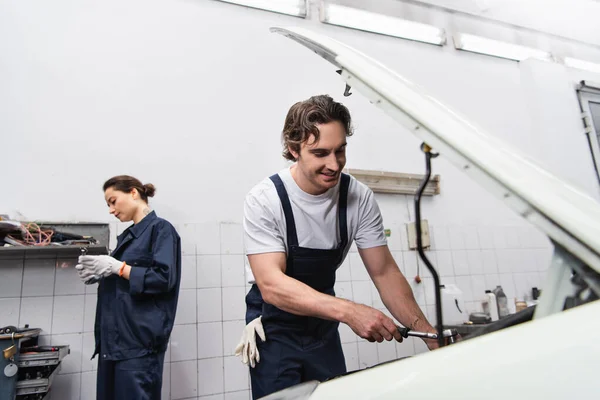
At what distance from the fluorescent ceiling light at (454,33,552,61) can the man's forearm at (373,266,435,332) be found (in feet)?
10.3

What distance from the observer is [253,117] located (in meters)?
2.85

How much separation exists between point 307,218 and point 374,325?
21.8 inches

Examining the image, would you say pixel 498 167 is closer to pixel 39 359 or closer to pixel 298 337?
pixel 298 337

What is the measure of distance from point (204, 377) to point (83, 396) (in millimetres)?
641

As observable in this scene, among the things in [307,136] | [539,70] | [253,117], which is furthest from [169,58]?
[539,70]

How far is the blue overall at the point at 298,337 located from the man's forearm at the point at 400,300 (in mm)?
193

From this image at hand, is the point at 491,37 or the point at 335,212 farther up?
the point at 491,37

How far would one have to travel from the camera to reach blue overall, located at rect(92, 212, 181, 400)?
6.11 feet

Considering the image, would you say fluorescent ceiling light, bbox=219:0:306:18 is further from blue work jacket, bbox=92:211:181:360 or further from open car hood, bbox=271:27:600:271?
open car hood, bbox=271:27:600:271

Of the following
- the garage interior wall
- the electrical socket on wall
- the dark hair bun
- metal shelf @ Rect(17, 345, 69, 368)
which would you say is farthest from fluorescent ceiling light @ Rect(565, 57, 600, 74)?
metal shelf @ Rect(17, 345, 69, 368)

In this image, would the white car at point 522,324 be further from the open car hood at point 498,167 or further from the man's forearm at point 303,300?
the man's forearm at point 303,300

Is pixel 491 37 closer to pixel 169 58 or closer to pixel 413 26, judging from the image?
pixel 413 26

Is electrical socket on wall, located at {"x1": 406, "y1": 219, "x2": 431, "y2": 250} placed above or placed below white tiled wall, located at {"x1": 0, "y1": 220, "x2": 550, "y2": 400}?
above

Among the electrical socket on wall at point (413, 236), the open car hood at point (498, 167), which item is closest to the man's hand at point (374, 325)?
the open car hood at point (498, 167)
